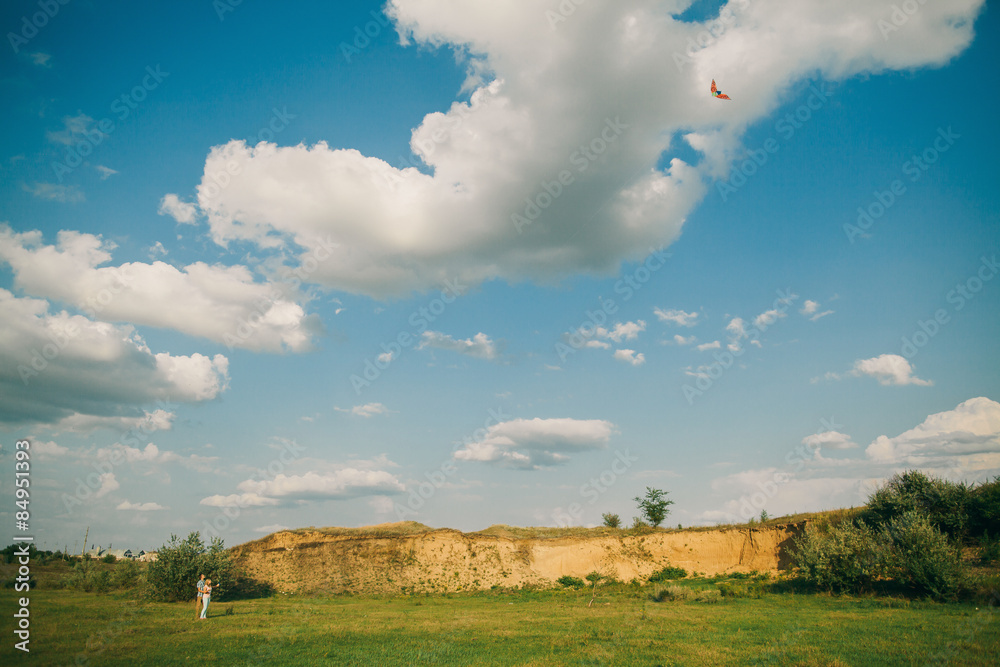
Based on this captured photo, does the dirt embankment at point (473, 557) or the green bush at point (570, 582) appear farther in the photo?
the dirt embankment at point (473, 557)

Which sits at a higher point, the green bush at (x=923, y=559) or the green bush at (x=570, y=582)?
the green bush at (x=923, y=559)

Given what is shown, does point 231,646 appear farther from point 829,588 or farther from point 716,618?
point 829,588

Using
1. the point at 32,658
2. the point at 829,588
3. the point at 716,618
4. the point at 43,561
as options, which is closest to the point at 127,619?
the point at 32,658

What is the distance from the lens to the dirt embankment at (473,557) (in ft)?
138

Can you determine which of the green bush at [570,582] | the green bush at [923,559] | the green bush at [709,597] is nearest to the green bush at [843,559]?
the green bush at [923,559]

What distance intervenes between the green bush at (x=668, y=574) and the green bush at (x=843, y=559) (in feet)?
41.0

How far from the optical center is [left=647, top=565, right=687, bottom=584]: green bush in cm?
4128

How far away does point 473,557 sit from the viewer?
4591cm

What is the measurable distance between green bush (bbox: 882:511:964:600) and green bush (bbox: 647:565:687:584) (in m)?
17.5

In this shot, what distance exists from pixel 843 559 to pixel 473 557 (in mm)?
29727

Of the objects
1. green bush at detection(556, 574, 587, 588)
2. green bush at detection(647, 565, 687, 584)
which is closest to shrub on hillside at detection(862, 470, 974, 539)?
green bush at detection(647, 565, 687, 584)

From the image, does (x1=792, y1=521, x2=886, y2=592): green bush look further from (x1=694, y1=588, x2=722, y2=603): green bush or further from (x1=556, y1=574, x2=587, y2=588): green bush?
(x1=556, y1=574, x2=587, y2=588): green bush

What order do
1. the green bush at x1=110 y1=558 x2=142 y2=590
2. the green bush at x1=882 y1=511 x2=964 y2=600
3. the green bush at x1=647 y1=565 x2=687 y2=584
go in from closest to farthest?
1. the green bush at x1=882 y1=511 x2=964 y2=600
2. the green bush at x1=110 y1=558 x2=142 y2=590
3. the green bush at x1=647 y1=565 x2=687 y2=584

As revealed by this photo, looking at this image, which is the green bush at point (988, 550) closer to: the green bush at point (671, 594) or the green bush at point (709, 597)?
the green bush at point (709, 597)
